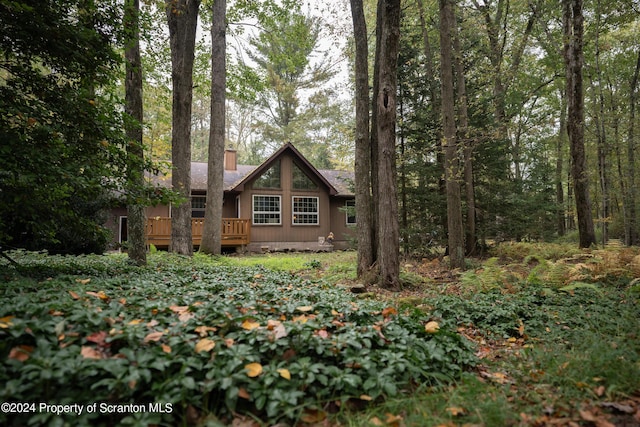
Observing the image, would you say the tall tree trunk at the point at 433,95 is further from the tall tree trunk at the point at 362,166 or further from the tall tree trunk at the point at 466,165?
the tall tree trunk at the point at 362,166

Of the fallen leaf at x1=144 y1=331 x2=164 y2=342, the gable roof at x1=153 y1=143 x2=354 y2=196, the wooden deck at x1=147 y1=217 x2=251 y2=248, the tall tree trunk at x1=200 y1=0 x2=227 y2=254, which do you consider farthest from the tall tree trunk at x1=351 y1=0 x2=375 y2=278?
the wooden deck at x1=147 y1=217 x2=251 y2=248

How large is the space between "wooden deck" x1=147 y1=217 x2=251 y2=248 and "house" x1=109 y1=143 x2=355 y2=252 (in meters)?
0.05

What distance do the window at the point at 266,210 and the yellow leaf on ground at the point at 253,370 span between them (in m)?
17.0

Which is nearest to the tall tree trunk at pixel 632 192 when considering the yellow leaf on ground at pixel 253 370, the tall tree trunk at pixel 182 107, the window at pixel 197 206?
the tall tree trunk at pixel 182 107

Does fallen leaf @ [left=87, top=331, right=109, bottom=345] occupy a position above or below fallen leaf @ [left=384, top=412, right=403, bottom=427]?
above

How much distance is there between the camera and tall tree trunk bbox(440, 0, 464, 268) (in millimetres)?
8094

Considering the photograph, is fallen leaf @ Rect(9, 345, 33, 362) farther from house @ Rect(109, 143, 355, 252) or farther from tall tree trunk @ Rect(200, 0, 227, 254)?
house @ Rect(109, 143, 355, 252)

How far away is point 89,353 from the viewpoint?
6.54 feet

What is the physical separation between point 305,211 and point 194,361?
17810 mm

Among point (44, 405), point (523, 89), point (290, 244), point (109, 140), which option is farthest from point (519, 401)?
point (523, 89)

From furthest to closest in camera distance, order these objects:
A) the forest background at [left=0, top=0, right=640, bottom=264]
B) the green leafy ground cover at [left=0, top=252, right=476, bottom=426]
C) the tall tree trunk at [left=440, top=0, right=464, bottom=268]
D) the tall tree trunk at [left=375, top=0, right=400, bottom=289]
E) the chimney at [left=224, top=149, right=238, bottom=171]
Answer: the chimney at [left=224, top=149, right=238, bottom=171], the tall tree trunk at [left=440, top=0, right=464, bottom=268], the tall tree trunk at [left=375, top=0, right=400, bottom=289], the forest background at [left=0, top=0, right=640, bottom=264], the green leafy ground cover at [left=0, top=252, right=476, bottom=426]

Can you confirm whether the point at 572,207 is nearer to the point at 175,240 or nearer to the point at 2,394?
the point at 175,240

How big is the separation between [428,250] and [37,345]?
1105 centimetres

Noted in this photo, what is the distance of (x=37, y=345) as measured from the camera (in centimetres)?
202
